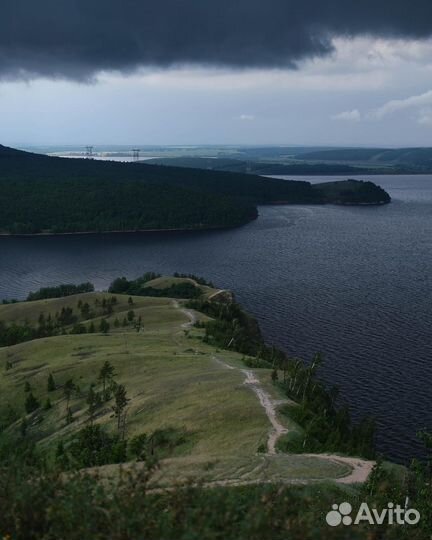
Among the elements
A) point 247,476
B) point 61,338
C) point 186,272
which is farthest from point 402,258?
point 247,476

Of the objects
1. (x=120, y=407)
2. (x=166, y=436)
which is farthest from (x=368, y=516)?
(x=120, y=407)

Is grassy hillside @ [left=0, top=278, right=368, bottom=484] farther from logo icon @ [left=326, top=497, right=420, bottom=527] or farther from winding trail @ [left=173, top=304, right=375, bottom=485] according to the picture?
logo icon @ [left=326, top=497, right=420, bottom=527]

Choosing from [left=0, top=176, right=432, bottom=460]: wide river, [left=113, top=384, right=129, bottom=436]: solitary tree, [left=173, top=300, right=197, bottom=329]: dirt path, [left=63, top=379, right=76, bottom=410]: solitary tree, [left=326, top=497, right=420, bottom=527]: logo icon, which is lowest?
[left=0, top=176, right=432, bottom=460]: wide river

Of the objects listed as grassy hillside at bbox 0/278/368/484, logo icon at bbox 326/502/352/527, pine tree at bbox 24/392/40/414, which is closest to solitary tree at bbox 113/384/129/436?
grassy hillside at bbox 0/278/368/484

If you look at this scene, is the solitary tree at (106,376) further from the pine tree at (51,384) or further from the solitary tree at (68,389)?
the pine tree at (51,384)

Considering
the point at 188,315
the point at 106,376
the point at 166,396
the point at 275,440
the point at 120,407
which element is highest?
the point at 275,440

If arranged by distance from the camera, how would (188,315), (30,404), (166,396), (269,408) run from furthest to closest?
1. (188,315)
2. (30,404)
3. (166,396)
4. (269,408)

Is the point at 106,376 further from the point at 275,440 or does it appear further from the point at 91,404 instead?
the point at 275,440

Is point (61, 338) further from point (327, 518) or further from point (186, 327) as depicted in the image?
point (327, 518)

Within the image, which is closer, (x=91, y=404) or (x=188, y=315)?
(x=91, y=404)
